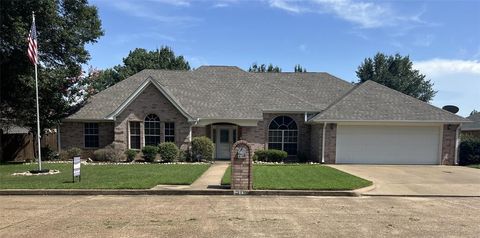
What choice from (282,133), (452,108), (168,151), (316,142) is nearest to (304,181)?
(316,142)

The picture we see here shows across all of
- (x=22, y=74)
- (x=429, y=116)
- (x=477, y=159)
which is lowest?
(x=477, y=159)

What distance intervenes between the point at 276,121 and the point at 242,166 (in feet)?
41.0

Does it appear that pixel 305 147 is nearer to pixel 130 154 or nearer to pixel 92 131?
pixel 130 154

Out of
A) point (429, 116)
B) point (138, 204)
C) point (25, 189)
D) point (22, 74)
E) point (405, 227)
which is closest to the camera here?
point (405, 227)

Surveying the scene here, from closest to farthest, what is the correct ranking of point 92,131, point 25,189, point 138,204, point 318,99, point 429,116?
1. point 138,204
2. point 25,189
3. point 429,116
4. point 92,131
5. point 318,99

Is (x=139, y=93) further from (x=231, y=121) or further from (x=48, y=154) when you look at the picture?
(x=48, y=154)

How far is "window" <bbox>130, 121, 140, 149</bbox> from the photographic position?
22723 millimetres

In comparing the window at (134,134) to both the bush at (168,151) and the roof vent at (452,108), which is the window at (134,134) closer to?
the bush at (168,151)

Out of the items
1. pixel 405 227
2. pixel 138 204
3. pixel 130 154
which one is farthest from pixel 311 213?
pixel 130 154

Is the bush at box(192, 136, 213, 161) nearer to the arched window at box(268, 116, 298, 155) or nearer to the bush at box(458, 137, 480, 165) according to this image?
the arched window at box(268, 116, 298, 155)

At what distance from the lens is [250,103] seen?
24672mm

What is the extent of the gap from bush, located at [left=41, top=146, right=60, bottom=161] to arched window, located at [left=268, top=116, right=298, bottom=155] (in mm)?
12820

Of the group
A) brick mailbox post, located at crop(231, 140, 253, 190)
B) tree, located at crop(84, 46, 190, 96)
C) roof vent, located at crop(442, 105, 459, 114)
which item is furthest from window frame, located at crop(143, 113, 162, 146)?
tree, located at crop(84, 46, 190, 96)

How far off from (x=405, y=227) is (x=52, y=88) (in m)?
19.4
